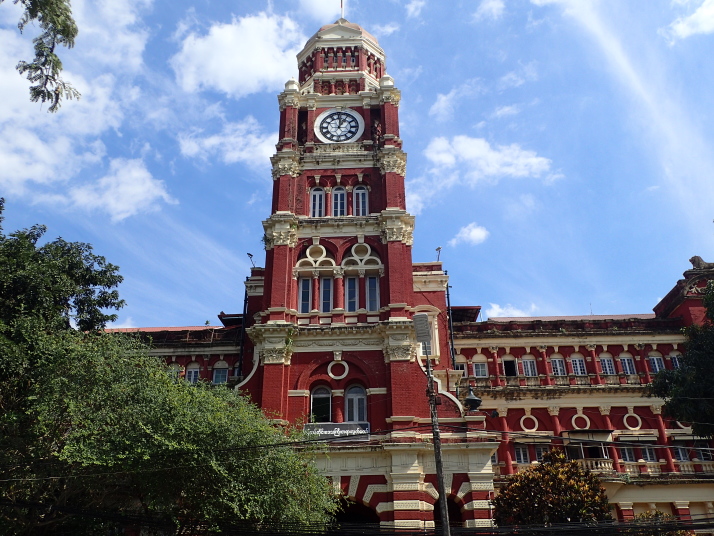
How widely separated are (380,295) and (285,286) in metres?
5.07

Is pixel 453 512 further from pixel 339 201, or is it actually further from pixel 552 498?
pixel 339 201

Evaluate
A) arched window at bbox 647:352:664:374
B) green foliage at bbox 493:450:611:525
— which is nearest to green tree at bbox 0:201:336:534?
green foliage at bbox 493:450:611:525

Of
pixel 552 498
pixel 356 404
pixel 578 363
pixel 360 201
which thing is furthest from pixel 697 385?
pixel 360 201

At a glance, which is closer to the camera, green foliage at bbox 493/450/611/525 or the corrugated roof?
green foliage at bbox 493/450/611/525

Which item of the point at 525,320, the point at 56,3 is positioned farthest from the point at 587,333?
the point at 56,3

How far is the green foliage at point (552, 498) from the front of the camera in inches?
1059

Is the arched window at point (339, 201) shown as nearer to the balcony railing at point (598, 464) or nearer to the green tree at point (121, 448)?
the green tree at point (121, 448)

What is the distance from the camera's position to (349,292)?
34.6 m

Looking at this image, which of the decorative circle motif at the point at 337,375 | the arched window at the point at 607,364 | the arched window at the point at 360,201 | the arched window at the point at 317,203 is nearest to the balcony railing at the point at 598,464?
the arched window at the point at 607,364

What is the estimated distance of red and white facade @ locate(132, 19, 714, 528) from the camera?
29.2 meters

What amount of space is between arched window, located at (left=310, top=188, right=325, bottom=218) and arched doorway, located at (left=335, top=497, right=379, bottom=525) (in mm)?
15821

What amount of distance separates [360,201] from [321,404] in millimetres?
12221

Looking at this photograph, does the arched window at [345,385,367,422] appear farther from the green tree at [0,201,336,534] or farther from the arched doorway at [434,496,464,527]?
the green tree at [0,201,336,534]

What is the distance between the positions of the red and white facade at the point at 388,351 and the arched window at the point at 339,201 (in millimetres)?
89
